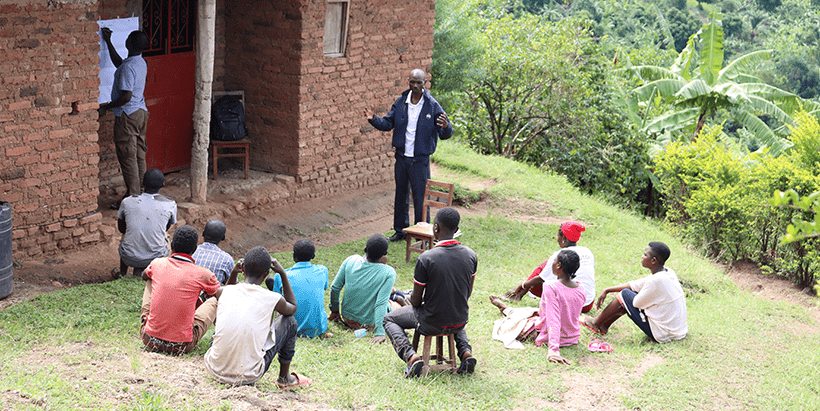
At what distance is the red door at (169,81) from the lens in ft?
30.2

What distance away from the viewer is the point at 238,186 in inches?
384

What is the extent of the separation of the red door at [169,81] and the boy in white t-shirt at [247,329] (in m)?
5.16

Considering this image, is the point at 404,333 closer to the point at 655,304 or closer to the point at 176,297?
the point at 176,297

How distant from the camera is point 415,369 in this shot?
18.0ft

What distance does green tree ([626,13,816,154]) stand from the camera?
48.5 feet

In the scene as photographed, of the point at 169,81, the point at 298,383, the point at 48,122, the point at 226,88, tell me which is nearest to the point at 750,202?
the point at 226,88

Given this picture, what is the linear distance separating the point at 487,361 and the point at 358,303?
3.84 feet

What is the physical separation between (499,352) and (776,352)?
278cm

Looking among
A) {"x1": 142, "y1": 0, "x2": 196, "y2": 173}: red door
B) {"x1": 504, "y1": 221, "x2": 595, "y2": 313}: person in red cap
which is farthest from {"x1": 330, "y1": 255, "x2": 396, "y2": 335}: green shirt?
{"x1": 142, "y1": 0, "x2": 196, "y2": 173}: red door

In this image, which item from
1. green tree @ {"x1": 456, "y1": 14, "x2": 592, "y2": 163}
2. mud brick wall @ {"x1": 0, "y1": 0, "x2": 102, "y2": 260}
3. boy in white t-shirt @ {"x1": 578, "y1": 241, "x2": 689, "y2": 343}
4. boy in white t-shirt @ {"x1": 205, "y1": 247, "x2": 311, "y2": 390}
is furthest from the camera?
green tree @ {"x1": 456, "y1": 14, "x2": 592, "y2": 163}

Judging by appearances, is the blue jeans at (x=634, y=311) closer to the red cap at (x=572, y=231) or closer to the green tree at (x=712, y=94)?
the red cap at (x=572, y=231)

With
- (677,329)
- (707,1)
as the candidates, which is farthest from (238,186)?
(707,1)

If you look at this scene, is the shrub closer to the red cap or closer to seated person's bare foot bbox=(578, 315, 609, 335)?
seated person's bare foot bbox=(578, 315, 609, 335)

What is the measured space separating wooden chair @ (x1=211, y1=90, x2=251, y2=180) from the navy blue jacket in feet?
6.57
